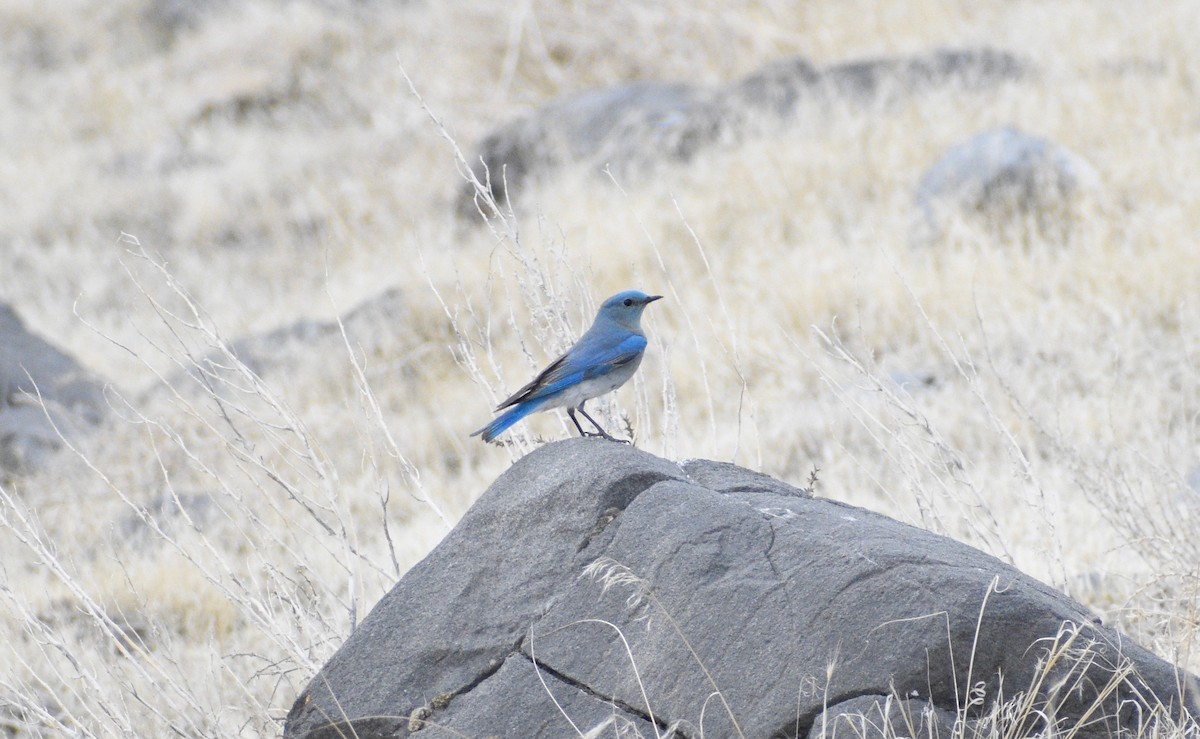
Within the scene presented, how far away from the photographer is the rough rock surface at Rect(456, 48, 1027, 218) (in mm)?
11898

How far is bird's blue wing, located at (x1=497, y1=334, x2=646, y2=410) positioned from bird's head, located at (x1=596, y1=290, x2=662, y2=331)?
0.40 feet

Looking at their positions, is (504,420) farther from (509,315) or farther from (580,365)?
(509,315)

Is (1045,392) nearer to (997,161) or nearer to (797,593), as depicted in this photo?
(997,161)

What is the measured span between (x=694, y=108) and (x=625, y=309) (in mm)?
8676

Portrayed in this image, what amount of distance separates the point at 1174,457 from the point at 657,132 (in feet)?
23.0

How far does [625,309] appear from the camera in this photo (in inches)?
162

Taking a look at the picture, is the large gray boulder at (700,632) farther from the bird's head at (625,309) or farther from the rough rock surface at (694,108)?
the rough rock surface at (694,108)

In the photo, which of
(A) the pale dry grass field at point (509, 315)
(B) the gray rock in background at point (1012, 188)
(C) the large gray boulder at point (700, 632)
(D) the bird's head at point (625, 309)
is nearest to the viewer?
(C) the large gray boulder at point (700, 632)

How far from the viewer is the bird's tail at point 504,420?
12.0 feet

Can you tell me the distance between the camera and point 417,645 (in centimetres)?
312

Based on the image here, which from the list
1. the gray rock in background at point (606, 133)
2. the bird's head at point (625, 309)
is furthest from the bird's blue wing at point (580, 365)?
the gray rock in background at point (606, 133)

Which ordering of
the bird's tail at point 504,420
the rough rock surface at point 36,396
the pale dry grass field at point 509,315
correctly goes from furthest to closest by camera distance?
the rough rock surface at point 36,396, the pale dry grass field at point 509,315, the bird's tail at point 504,420

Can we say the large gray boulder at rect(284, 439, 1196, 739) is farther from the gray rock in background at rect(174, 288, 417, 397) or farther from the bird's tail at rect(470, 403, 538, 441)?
the gray rock in background at rect(174, 288, 417, 397)

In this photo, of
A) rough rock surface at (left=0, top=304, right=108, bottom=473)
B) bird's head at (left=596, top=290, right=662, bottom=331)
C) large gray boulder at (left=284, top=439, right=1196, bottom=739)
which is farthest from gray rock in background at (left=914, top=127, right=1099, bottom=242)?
large gray boulder at (left=284, top=439, right=1196, bottom=739)
